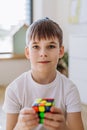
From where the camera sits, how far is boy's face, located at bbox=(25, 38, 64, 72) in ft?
2.67

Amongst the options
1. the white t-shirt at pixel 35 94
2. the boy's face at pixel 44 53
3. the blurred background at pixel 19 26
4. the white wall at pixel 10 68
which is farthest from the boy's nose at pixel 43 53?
the white wall at pixel 10 68

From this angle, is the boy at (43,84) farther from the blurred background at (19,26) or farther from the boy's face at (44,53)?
the blurred background at (19,26)

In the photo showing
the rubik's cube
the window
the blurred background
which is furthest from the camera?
the window

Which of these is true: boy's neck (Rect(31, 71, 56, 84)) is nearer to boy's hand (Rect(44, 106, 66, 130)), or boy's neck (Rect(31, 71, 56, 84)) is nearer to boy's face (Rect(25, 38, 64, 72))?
boy's face (Rect(25, 38, 64, 72))

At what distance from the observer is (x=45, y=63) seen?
2.68 feet

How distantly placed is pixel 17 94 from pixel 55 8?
3054 millimetres

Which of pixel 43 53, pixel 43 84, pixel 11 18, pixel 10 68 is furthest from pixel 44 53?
pixel 11 18

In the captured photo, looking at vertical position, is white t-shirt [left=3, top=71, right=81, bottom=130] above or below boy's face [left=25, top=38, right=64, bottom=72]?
below

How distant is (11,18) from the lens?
3.82m

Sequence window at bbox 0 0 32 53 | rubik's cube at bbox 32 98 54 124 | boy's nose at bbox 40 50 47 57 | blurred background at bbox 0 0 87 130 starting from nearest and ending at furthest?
rubik's cube at bbox 32 98 54 124
boy's nose at bbox 40 50 47 57
blurred background at bbox 0 0 87 130
window at bbox 0 0 32 53

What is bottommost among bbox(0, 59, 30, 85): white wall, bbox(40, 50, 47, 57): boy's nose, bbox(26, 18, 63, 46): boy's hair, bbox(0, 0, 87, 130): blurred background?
bbox(0, 59, 30, 85): white wall

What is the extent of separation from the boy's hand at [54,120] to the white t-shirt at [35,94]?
13 cm

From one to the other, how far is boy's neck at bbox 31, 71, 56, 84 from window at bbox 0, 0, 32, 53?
287 centimetres

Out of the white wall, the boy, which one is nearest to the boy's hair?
the boy
